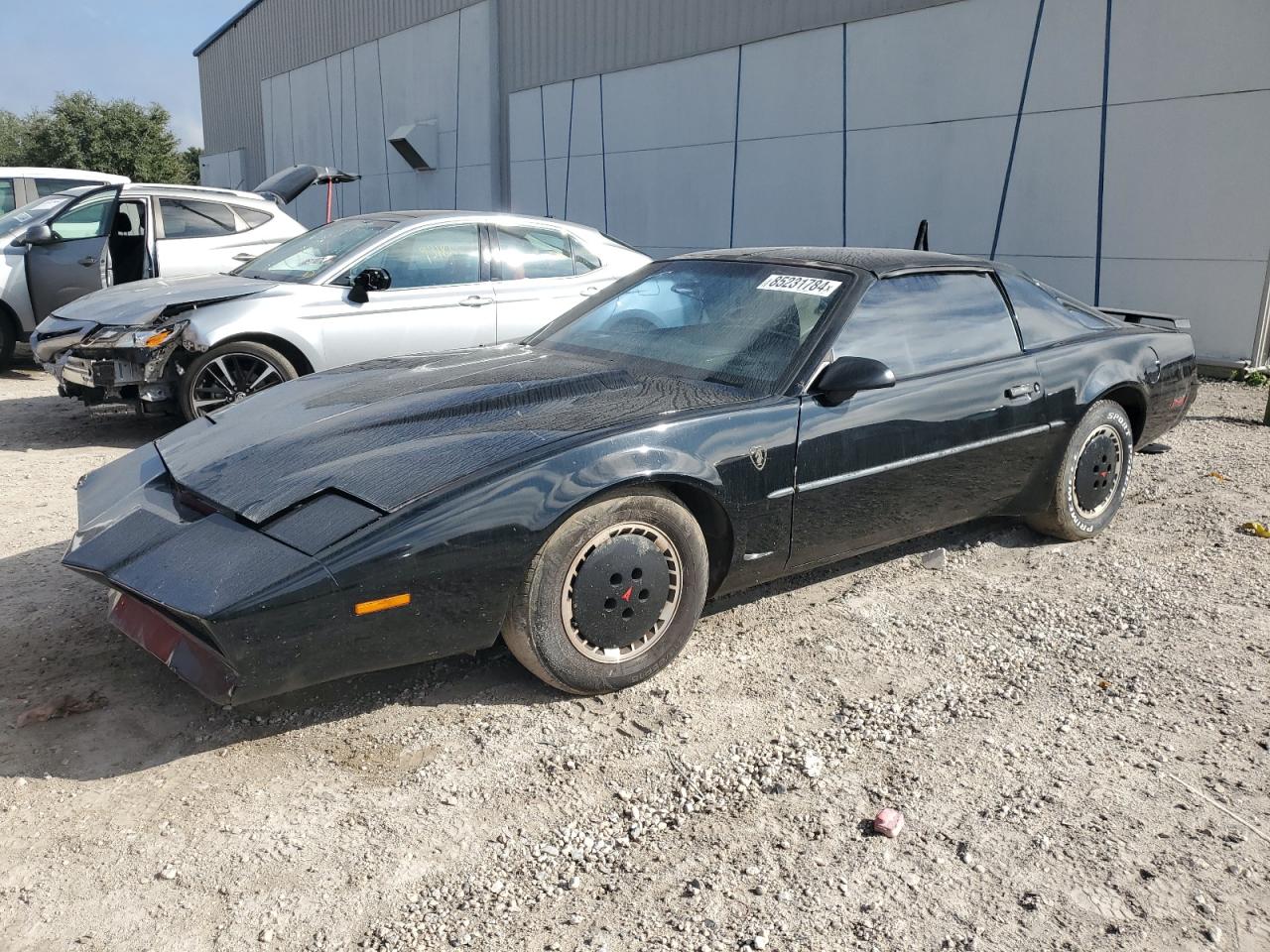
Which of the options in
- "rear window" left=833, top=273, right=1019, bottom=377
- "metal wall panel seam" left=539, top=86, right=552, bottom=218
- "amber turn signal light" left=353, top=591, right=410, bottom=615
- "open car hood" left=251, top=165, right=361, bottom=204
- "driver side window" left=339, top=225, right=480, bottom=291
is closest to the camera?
"amber turn signal light" left=353, top=591, right=410, bottom=615

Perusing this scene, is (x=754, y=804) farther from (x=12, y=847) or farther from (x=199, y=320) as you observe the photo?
(x=199, y=320)

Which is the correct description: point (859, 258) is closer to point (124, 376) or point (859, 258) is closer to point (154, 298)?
point (124, 376)

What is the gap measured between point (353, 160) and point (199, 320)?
63.8 ft

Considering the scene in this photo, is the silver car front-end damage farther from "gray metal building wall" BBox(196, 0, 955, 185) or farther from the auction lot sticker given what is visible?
"gray metal building wall" BBox(196, 0, 955, 185)

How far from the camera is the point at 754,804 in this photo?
8.74ft

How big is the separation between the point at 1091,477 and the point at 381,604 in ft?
11.3

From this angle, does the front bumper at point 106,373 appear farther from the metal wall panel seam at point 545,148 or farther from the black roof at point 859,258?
the metal wall panel seam at point 545,148

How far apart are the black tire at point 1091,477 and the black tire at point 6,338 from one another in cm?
890

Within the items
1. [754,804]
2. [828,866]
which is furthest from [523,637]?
[828,866]

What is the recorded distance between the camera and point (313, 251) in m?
6.81

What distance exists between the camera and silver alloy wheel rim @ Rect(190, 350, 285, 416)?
6137mm

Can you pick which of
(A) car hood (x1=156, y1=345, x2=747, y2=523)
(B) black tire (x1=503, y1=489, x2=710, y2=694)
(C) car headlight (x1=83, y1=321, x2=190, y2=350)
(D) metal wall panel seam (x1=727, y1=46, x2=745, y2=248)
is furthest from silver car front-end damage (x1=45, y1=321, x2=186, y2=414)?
(D) metal wall panel seam (x1=727, y1=46, x2=745, y2=248)

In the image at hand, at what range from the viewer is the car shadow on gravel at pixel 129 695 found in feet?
9.29

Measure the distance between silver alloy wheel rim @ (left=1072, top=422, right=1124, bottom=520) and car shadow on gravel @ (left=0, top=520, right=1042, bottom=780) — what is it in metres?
2.77
